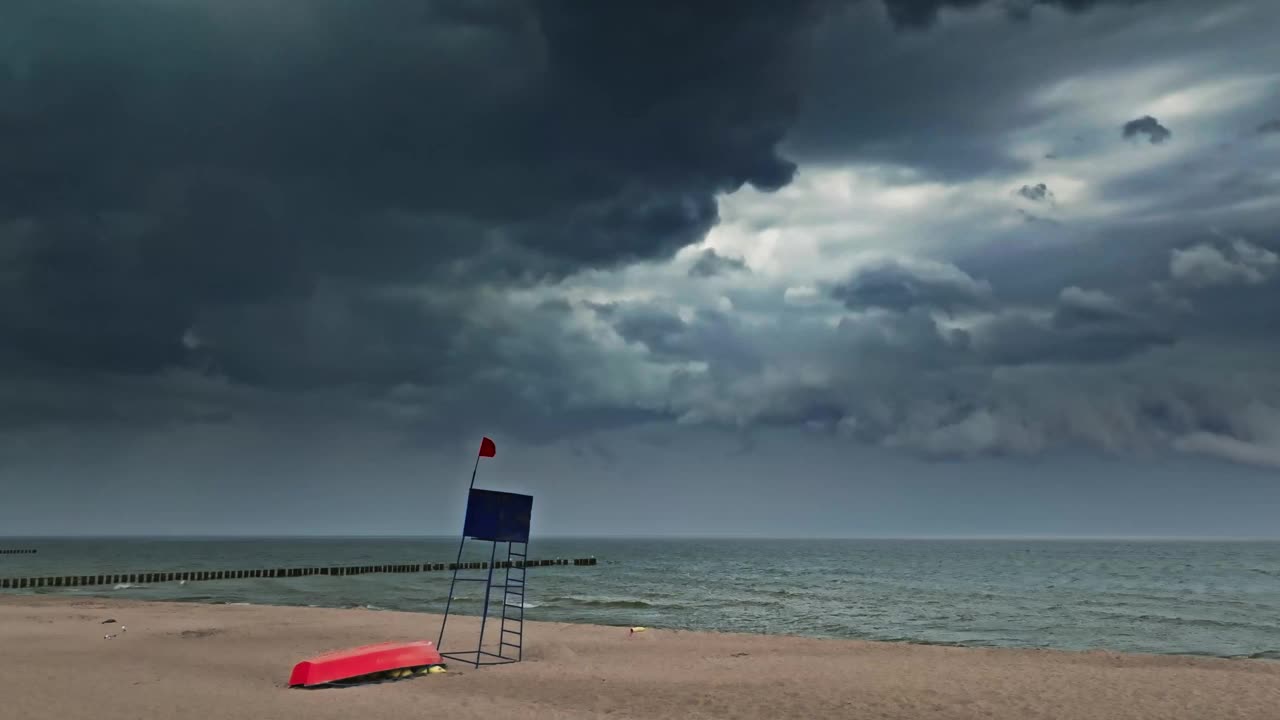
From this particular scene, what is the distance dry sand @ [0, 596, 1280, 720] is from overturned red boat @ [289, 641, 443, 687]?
57 cm

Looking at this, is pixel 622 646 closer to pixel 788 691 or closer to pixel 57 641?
pixel 788 691

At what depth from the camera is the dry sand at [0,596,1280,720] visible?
16.7m

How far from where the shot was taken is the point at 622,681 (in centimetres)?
2033

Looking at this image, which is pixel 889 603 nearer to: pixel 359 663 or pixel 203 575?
pixel 359 663

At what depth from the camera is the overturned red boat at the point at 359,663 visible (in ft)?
60.9

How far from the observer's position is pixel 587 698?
17938 millimetres

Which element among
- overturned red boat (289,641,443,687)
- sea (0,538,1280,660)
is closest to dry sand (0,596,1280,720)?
overturned red boat (289,641,443,687)

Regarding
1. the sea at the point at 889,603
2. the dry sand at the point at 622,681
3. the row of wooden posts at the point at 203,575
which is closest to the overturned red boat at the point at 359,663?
the dry sand at the point at 622,681

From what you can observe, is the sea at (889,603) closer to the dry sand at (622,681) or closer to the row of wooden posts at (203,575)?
the row of wooden posts at (203,575)

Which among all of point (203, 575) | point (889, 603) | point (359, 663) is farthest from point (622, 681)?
point (203, 575)

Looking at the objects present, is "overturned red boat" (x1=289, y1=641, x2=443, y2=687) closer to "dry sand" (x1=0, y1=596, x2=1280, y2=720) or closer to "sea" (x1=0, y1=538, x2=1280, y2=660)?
"dry sand" (x1=0, y1=596, x2=1280, y2=720)

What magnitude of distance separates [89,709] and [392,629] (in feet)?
56.2

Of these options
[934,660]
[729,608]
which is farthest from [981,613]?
[934,660]

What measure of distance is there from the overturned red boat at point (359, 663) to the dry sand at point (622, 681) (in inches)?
22.3
